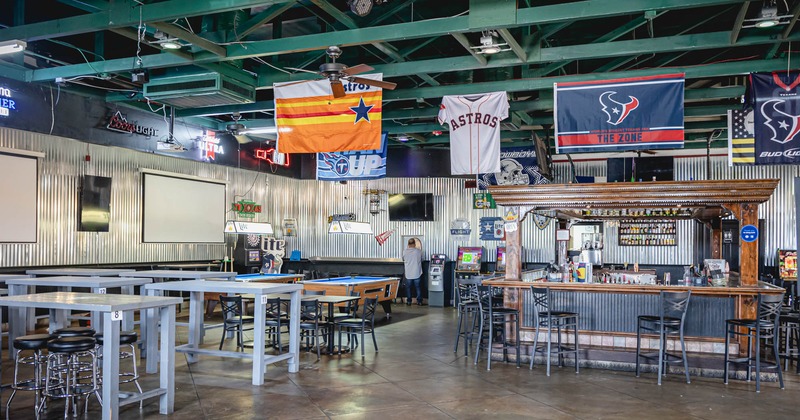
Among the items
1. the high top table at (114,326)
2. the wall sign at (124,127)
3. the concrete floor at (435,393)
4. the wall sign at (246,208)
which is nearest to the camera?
the high top table at (114,326)

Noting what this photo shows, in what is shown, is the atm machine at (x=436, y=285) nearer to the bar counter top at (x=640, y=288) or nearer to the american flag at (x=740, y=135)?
the bar counter top at (x=640, y=288)

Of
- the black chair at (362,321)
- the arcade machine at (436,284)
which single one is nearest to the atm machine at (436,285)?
the arcade machine at (436,284)

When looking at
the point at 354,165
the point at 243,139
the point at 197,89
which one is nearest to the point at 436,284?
the point at 354,165

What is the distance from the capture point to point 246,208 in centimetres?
1678

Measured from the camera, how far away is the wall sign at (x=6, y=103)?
1084cm

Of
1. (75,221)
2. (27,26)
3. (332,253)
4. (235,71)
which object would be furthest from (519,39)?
(332,253)

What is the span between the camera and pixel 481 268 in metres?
17.8

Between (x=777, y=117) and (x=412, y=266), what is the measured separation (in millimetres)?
10304

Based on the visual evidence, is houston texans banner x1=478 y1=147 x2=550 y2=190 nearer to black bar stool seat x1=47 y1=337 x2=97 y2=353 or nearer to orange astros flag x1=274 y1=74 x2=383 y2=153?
orange astros flag x1=274 y1=74 x2=383 y2=153

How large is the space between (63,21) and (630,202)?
8.04 meters

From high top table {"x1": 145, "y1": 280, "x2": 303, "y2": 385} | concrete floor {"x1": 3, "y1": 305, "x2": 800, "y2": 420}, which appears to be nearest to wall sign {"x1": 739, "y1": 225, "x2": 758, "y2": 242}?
concrete floor {"x1": 3, "y1": 305, "x2": 800, "y2": 420}

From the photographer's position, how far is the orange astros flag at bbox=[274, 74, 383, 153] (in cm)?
911

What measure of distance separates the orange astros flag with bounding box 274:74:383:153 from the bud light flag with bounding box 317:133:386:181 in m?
3.28

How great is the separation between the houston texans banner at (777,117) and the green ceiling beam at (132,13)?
6210 mm
